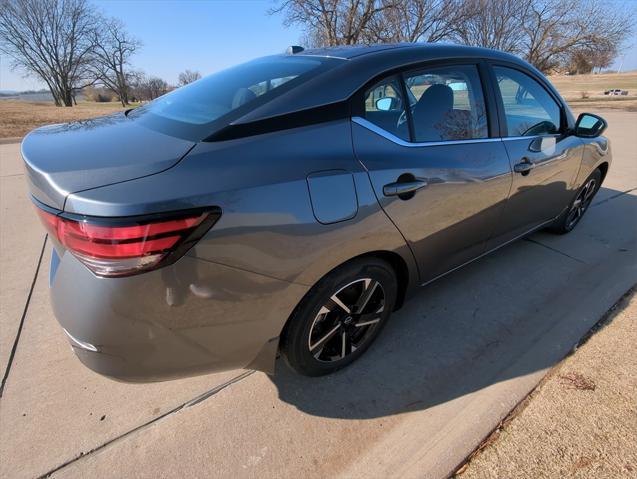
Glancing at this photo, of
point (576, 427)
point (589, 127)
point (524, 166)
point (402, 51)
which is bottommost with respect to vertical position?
point (576, 427)

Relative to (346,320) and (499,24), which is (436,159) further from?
(499,24)

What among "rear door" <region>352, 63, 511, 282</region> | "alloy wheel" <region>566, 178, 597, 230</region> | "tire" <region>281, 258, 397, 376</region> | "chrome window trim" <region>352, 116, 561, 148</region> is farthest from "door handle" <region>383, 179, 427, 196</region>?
"alloy wheel" <region>566, 178, 597, 230</region>

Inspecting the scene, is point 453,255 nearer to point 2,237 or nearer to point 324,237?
point 324,237

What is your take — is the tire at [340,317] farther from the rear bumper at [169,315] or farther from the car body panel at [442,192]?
the car body panel at [442,192]

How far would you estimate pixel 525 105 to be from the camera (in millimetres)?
2824

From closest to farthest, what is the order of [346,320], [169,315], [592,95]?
[169,315] → [346,320] → [592,95]

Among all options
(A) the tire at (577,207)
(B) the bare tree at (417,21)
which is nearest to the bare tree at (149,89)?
(B) the bare tree at (417,21)

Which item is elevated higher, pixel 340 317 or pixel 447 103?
pixel 447 103

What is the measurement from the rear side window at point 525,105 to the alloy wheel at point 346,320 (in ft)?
4.97

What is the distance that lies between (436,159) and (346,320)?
1.00 meters

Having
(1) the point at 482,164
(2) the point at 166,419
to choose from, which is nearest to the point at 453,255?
(1) the point at 482,164

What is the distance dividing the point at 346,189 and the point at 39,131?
1.70 metres

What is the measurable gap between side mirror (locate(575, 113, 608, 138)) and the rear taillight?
326 centimetres

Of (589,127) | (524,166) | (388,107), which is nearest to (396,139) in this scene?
(388,107)
